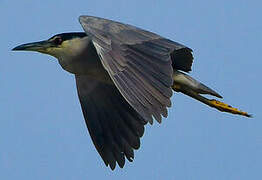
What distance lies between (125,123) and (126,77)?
2307 mm

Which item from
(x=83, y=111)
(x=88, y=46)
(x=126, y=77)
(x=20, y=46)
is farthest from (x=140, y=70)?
(x=83, y=111)

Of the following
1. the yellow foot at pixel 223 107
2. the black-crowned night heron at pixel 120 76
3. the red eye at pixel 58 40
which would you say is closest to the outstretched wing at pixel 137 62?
the black-crowned night heron at pixel 120 76

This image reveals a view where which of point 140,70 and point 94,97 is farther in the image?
point 94,97

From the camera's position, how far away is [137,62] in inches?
323

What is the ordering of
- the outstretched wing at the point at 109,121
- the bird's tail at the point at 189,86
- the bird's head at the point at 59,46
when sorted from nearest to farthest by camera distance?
the bird's head at the point at 59,46
the bird's tail at the point at 189,86
the outstretched wing at the point at 109,121

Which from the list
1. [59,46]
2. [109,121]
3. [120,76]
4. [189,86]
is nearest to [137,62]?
[120,76]

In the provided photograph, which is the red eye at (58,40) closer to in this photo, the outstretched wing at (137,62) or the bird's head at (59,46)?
the bird's head at (59,46)

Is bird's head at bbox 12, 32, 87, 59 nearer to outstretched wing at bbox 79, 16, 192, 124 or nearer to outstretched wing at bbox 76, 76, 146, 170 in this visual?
outstretched wing at bbox 79, 16, 192, 124

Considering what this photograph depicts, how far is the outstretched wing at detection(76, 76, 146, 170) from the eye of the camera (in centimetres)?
1002

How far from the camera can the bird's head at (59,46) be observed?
9156 mm

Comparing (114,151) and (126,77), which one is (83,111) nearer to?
(114,151)

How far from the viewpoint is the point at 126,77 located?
7.89 metres

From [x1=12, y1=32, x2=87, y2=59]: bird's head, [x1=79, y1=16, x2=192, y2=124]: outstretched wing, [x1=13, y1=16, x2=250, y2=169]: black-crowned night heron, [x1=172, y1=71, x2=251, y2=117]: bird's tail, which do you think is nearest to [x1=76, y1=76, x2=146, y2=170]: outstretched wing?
[x1=13, y1=16, x2=250, y2=169]: black-crowned night heron

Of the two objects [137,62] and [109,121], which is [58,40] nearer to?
[137,62]
